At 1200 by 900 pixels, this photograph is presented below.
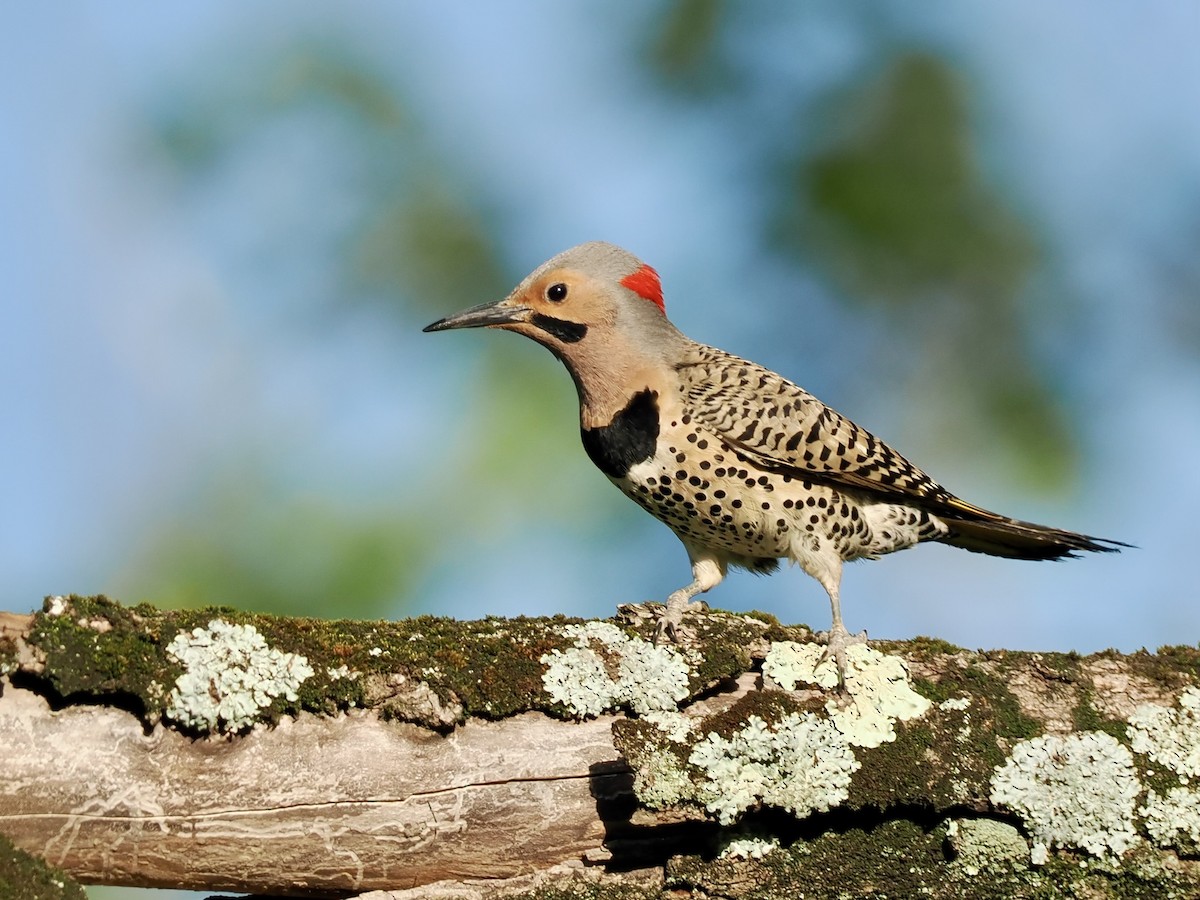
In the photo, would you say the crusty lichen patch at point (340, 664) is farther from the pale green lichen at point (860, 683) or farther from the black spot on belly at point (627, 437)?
the black spot on belly at point (627, 437)

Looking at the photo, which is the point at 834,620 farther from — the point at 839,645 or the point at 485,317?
the point at 485,317

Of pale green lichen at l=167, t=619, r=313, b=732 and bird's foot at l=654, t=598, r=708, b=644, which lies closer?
pale green lichen at l=167, t=619, r=313, b=732

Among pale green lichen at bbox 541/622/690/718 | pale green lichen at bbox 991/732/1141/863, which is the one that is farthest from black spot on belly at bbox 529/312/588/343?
pale green lichen at bbox 991/732/1141/863

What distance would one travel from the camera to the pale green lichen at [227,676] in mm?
3100

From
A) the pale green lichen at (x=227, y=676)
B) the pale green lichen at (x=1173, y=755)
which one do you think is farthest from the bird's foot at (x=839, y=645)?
the pale green lichen at (x=227, y=676)

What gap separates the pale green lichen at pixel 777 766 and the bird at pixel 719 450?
109 centimetres

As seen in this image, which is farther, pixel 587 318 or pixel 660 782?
pixel 587 318

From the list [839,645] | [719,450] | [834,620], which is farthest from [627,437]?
[839,645]

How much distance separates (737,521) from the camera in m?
4.80

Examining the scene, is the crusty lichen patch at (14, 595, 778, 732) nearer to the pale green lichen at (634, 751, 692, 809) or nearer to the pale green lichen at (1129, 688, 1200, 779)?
the pale green lichen at (634, 751, 692, 809)

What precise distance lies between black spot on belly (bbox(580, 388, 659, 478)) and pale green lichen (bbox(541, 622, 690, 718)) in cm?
138

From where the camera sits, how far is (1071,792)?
11.2ft

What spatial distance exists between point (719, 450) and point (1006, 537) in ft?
4.14

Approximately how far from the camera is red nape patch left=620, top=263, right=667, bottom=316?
5320mm
